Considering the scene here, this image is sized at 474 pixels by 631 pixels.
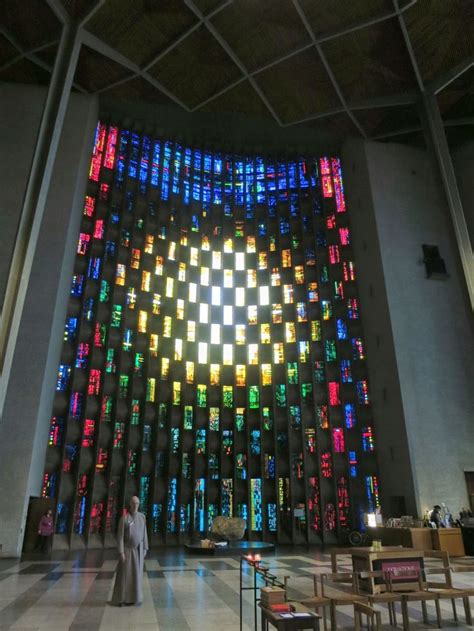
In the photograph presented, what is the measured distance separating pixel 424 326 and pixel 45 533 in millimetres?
15628

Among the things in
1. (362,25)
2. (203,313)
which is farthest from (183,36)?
(203,313)

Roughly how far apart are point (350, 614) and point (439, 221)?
61.2 ft

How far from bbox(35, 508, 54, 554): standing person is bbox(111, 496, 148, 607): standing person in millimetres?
8416

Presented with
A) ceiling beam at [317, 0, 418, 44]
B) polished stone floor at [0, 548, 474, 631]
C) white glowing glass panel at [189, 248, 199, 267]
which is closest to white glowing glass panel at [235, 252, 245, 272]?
white glowing glass panel at [189, 248, 199, 267]

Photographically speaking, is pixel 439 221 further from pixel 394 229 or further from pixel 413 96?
pixel 413 96

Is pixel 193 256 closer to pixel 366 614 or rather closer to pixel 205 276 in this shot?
pixel 205 276

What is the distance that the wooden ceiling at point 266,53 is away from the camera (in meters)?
15.6

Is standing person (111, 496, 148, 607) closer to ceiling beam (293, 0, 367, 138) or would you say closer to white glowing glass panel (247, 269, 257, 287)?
ceiling beam (293, 0, 367, 138)

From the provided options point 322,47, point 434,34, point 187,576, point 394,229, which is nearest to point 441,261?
point 394,229

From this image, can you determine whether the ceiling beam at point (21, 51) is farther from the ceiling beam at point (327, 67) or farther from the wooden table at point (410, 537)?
the wooden table at point (410, 537)

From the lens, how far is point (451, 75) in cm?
1670

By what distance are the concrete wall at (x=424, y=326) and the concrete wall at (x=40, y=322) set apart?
12.9 meters

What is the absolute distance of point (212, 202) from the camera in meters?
24.9

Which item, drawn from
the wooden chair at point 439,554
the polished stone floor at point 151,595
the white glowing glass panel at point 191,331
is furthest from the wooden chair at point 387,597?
the white glowing glass panel at point 191,331
